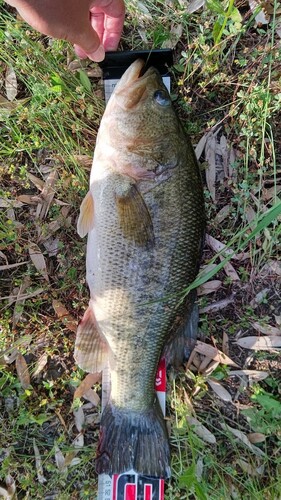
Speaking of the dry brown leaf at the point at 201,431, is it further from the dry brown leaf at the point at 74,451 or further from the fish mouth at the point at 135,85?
the fish mouth at the point at 135,85

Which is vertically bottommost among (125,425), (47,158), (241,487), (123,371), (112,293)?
(241,487)

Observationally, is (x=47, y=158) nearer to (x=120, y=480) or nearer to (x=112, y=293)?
(x=112, y=293)

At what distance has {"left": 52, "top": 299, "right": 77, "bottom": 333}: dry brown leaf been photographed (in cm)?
279

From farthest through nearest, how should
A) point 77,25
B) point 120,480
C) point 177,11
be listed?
1. point 177,11
2. point 120,480
3. point 77,25

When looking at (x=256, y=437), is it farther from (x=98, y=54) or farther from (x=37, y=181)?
(x=98, y=54)

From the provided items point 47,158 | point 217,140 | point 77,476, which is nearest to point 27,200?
point 47,158

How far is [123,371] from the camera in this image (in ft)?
8.04

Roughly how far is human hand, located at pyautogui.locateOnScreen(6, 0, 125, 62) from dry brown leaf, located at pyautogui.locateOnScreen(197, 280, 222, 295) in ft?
4.71

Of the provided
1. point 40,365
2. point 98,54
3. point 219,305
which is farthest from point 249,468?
point 98,54

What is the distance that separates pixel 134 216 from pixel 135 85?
2.22 ft

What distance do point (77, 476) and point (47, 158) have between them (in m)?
1.95

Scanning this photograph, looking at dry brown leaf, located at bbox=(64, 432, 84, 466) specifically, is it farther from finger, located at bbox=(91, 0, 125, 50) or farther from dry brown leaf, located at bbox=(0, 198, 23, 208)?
finger, located at bbox=(91, 0, 125, 50)

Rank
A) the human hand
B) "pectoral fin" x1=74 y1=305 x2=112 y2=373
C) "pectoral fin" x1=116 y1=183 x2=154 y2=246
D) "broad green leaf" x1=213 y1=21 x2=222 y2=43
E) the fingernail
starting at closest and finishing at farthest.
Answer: the human hand, "pectoral fin" x1=116 y1=183 x2=154 y2=246, the fingernail, "pectoral fin" x1=74 y1=305 x2=112 y2=373, "broad green leaf" x1=213 y1=21 x2=222 y2=43

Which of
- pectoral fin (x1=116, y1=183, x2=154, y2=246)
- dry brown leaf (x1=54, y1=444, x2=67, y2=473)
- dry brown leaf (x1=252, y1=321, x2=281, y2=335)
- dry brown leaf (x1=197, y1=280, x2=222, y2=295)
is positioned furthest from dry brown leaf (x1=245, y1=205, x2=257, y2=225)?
dry brown leaf (x1=54, y1=444, x2=67, y2=473)
